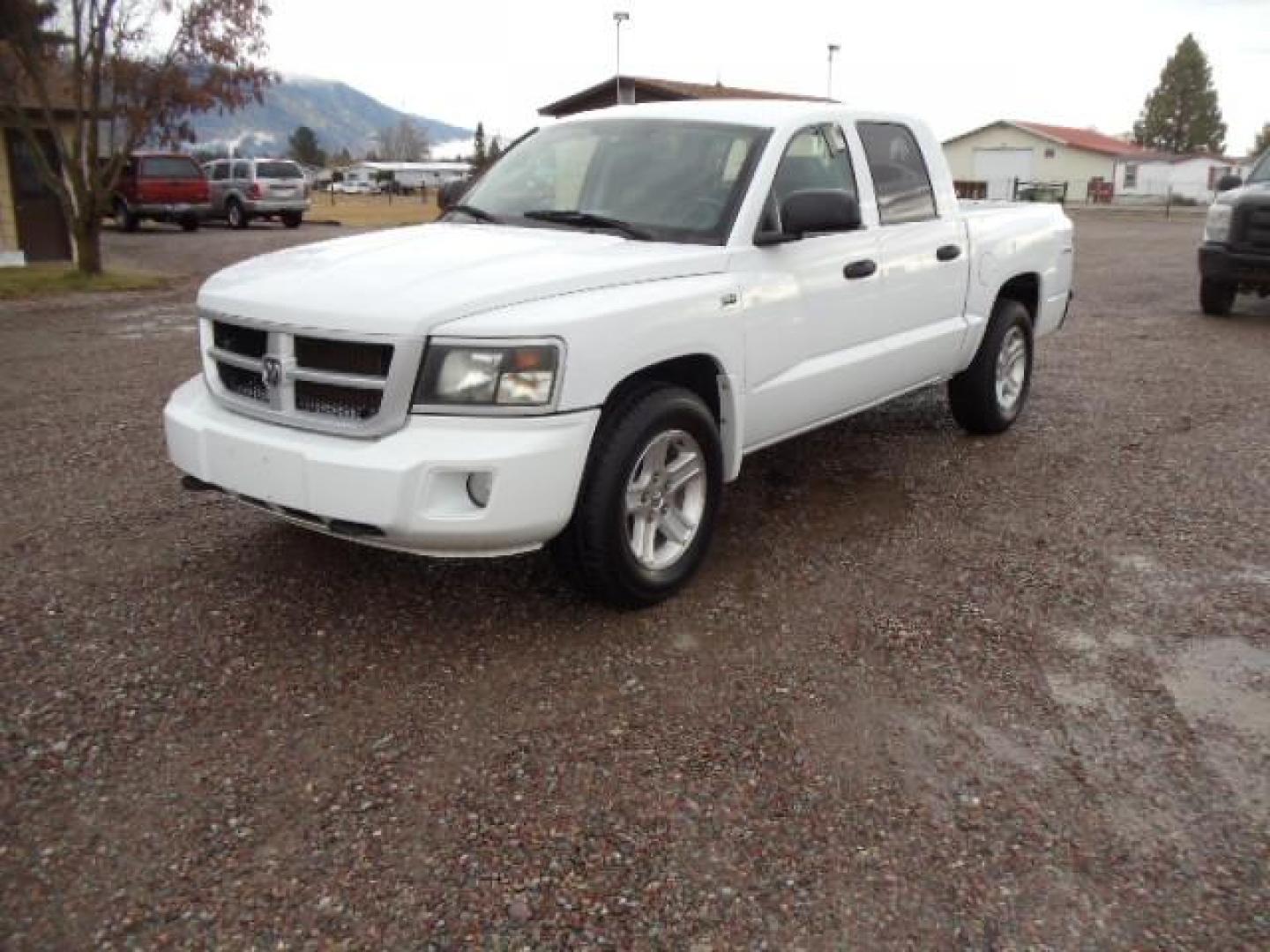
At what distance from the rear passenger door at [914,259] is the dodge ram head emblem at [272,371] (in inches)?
109

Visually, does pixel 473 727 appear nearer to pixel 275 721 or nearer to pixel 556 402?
pixel 275 721

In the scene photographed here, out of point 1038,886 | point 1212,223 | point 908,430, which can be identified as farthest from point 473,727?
point 1212,223

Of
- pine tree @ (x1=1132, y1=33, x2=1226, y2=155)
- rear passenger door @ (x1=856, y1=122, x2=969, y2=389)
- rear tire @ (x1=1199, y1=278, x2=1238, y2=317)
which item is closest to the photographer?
rear passenger door @ (x1=856, y1=122, x2=969, y2=389)

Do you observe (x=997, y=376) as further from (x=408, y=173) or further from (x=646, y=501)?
(x=408, y=173)

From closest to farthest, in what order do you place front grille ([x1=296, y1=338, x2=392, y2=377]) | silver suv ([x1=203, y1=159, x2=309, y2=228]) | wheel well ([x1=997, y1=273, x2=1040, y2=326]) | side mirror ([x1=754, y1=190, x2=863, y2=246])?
front grille ([x1=296, y1=338, x2=392, y2=377])
side mirror ([x1=754, y1=190, x2=863, y2=246])
wheel well ([x1=997, y1=273, x2=1040, y2=326])
silver suv ([x1=203, y1=159, x2=309, y2=228])

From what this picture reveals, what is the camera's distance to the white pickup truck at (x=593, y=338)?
3.38 meters

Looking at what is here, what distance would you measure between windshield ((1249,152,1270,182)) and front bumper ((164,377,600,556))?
1105 centimetres

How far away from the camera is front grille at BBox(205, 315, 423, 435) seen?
3.39m

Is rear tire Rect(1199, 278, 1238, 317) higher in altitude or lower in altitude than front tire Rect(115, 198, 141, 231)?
lower

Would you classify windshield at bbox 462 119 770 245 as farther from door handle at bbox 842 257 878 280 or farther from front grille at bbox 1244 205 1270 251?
front grille at bbox 1244 205 1270 251

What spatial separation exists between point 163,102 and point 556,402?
46.7ft

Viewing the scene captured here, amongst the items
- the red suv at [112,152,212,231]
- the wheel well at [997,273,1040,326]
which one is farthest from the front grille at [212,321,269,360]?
the red suv at [112,152,212,231]

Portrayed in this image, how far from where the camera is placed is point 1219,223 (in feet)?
36.8

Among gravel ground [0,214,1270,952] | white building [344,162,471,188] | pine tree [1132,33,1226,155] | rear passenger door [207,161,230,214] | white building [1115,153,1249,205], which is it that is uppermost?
pine tree [1132,33,1226,155]
